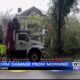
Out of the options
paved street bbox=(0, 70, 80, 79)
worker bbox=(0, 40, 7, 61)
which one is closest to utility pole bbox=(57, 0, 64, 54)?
paved street bbox=(0, 70, 80, 79)

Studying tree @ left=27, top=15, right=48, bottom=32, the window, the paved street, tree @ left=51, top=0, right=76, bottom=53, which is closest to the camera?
the paved street

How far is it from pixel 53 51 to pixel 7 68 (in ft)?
5.71

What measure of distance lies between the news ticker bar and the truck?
0.38m

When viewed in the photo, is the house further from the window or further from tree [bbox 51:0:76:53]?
tree [bbox 51:0:76:53]

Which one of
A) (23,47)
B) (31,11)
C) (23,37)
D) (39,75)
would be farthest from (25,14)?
(39,75)

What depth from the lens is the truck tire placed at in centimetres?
1009

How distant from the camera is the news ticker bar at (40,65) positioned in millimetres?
9548

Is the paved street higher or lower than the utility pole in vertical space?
lower

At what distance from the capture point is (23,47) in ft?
33.7

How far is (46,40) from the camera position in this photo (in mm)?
10086

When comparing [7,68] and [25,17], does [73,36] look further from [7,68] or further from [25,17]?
[7,68]

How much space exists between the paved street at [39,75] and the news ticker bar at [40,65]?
0.24 m

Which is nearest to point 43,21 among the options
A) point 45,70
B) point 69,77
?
point 45,70

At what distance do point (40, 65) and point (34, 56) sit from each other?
545 millimetres
